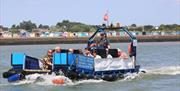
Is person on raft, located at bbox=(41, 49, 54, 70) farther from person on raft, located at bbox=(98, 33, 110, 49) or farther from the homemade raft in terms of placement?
person on raft, located at bbox=(98, 33, 110, 49)

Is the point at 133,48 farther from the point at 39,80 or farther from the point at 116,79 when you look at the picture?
the point at 39,80

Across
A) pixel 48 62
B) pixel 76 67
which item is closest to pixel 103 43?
pixel 76 67

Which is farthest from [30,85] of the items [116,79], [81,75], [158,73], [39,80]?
[158,73]

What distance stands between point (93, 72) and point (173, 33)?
8583cm

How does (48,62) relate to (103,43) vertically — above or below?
below

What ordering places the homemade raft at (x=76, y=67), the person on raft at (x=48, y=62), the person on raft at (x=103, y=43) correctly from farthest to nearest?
the person on raft at (x=103, y=43)
the person on raft at (x=48, y=62)
the homemade raft at (x=76, y=67)

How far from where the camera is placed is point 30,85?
24688 mm

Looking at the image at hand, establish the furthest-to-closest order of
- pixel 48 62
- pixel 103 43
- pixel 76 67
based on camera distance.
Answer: pixel 103 43 < pixel 48 62 < pixel 76 67

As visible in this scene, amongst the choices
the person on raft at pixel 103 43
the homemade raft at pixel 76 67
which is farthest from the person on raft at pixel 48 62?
the person on raft at pixel 103 43

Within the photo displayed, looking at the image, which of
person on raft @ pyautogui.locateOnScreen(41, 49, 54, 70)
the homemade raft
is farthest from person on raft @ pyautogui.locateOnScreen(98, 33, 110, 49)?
person on raft @ pyautogui.locateOnScreen(41, 49, 54, 70)

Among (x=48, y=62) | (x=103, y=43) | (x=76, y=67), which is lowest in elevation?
(x=76, y=67)

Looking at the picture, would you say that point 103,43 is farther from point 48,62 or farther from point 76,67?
point 48,62

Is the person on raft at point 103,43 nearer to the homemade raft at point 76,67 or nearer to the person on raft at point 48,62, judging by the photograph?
the homemade raft at point 76,67

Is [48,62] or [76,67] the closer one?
[76,67]
